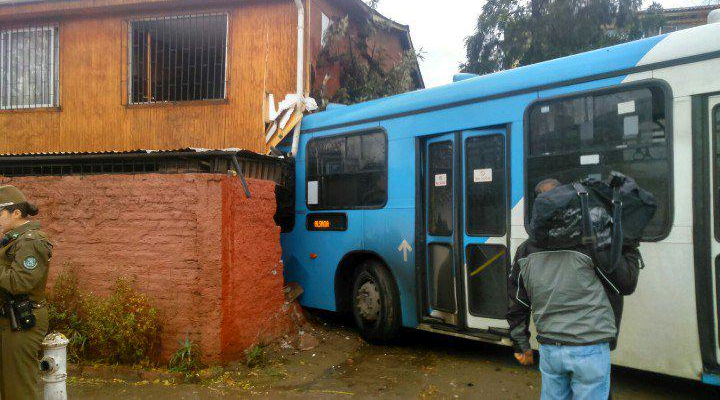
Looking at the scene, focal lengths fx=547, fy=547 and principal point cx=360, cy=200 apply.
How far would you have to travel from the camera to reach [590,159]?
460cm

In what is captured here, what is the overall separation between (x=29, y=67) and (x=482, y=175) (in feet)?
30.2

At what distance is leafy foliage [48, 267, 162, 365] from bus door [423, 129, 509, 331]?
290cm

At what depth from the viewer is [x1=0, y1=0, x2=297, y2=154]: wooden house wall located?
9.23 meters

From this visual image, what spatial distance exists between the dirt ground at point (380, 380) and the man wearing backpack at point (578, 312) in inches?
85.1

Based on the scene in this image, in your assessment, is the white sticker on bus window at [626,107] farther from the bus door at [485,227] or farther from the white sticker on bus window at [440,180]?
the white sticker on bus window at [440,180]

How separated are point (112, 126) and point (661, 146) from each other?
8.97 metres

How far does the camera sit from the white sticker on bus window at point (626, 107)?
4375mm

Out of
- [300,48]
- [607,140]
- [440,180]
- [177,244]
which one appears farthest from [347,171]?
[607,140]

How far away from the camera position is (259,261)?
6129 mm

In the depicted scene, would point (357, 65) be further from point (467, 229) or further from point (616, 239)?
point (616, 239)

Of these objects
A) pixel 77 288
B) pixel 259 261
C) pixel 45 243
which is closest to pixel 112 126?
pixel 77 288

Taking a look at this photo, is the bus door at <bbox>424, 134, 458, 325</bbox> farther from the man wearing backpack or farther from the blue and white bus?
the man wearing backpack

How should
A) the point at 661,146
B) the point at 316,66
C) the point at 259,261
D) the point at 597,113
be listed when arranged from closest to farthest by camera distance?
the point at 661,146
the point at 597,113
the point at 259,261
the point at 316,66

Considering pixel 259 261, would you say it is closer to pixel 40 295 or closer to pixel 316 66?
pixel 40 295
